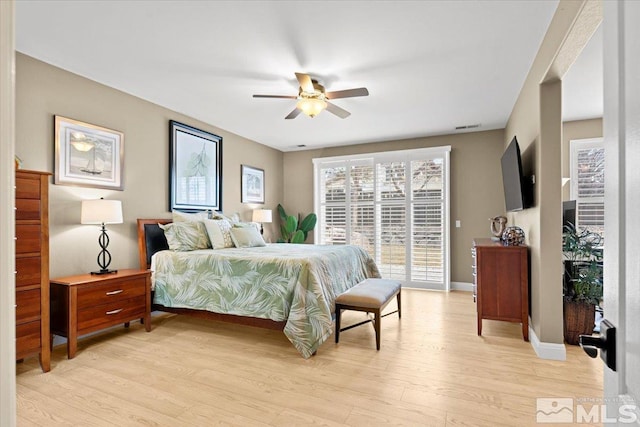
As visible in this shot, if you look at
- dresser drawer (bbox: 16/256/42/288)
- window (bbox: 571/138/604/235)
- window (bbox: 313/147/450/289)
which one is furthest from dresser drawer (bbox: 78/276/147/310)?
window (bbox: 571/138/604/235)

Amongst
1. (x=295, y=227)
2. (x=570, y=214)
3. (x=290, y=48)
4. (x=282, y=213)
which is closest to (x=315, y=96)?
(x=290, y=48)

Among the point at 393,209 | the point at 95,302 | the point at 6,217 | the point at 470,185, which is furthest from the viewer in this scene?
the point at 393,209

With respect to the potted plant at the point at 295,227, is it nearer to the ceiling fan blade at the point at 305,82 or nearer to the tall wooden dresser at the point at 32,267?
the ceiling fan blade at the point at 305,82

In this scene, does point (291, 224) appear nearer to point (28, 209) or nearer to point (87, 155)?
point (87, 155)

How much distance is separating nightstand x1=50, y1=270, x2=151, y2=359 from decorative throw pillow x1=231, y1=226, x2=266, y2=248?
3.64 ft

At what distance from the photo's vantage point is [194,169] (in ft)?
14.7

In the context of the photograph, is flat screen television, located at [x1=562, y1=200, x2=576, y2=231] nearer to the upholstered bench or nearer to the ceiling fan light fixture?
the upholstered bench

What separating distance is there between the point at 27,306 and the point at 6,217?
241 cm

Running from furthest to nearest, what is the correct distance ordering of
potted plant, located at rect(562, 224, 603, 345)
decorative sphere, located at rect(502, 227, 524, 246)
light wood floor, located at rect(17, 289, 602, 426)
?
1. decorative sphere, located at rect(502, 227, 524, 246)
2. potted plant, located at rect(562, 224, 603, 345)
3. light wood floor, located at rect(17, 289, 602, 426)

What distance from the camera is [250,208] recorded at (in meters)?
5.71

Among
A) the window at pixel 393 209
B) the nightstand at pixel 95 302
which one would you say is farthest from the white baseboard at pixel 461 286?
the nightstand at pixel 95 302

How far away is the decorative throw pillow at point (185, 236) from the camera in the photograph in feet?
12.1

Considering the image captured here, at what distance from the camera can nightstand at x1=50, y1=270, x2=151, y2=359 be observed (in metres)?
2.68

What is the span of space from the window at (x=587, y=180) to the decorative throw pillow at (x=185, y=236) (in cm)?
539
